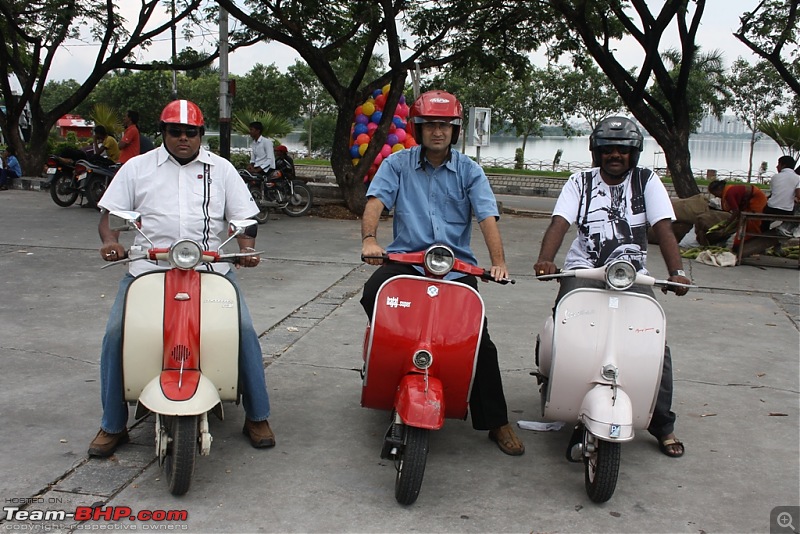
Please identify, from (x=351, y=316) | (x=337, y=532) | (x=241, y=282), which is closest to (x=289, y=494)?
(x=337, y=532)

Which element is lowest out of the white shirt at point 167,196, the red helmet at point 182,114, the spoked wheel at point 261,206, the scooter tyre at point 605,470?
the scooter tyre at point 605,470

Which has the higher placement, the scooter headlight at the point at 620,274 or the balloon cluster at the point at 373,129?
the balloon cluster at the point at 373,129

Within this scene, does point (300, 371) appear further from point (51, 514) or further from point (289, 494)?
point (51, 514)

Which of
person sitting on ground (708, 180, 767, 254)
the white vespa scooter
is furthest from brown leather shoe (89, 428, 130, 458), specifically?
person sitting on ground (708, 180, 767, 254)

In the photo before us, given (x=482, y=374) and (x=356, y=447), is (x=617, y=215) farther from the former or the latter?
(x=356, y=447)

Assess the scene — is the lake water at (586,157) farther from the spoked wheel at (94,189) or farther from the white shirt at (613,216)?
the spoked wheel at (94,189)

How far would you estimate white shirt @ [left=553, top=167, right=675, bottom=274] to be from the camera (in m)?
3.81

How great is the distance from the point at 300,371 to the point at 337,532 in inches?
79.6

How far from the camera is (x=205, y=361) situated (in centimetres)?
347

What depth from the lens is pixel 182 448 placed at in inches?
124

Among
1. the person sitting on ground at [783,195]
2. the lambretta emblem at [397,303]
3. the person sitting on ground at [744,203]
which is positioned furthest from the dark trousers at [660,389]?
the person sitting on ground at [783,195]

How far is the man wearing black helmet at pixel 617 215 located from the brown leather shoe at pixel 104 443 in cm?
209

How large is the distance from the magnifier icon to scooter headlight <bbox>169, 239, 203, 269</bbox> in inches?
103

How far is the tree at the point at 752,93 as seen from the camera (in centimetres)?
3169
